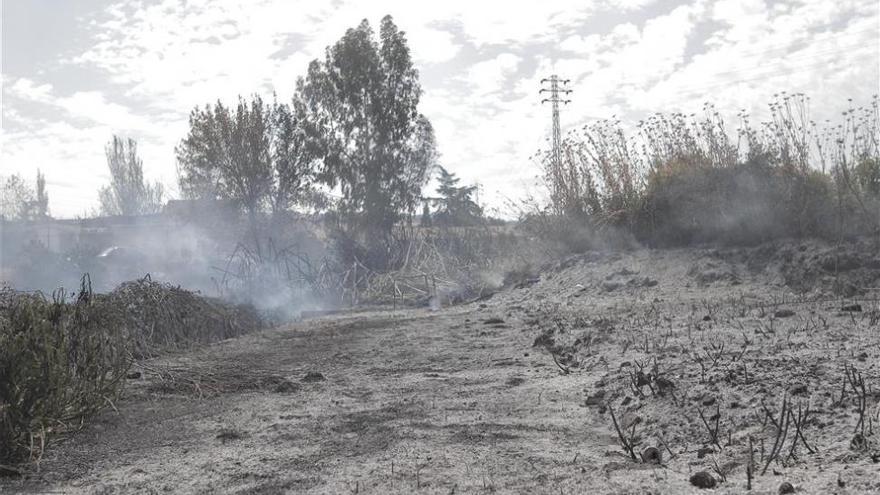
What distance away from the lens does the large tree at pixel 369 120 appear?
27.0m

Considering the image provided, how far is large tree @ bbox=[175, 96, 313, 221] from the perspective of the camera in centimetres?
2745

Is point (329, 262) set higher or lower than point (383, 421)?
higher

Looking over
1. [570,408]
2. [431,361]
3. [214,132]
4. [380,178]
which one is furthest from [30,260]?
[570,408]

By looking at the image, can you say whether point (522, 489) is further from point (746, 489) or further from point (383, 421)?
point (383, 421)

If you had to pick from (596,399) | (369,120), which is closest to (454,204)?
(369,120)

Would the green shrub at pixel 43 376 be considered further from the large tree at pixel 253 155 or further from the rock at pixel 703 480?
the large tree at pixel 253 155

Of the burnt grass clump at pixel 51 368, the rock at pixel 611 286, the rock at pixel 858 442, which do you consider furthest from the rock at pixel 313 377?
the rock at pixel 611 286

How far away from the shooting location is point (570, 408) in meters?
4.59

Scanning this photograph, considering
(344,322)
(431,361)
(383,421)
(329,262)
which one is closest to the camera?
(383,421)

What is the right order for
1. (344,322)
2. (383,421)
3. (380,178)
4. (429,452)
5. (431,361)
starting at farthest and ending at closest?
(380,178)
(344,322)
(431,361)
(383,421)
(429,452)

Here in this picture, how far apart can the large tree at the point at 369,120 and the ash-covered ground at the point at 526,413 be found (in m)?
19.0

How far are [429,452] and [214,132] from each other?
25.7 m

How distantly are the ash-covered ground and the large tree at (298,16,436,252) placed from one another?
1904 cm

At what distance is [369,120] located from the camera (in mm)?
27359
